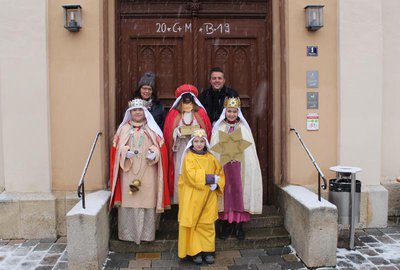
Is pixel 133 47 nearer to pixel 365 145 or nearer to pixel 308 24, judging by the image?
pixel 308 24

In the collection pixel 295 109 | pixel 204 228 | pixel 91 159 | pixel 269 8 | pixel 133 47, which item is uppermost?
pixel 269 8

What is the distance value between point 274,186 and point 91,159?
9.12 feet

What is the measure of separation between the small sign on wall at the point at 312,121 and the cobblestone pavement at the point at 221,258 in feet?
5.39

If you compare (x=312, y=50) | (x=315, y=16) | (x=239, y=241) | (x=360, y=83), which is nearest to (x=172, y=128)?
(x=239, y=241)

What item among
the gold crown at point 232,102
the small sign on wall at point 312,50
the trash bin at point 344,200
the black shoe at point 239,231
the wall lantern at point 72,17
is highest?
the wall lantern at point 72,17

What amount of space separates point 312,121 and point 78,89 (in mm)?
3423

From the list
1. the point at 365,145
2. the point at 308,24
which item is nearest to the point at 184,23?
the point at 308,24

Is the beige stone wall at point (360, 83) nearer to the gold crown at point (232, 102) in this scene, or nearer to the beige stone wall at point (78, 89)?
the gold crown at point (232, 102)

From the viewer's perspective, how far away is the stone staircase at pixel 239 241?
598cm

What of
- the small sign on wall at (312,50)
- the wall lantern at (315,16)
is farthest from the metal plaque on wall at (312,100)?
the wall lantern at (315,16)

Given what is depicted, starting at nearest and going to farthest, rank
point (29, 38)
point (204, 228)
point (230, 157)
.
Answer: point (204, 228)
point (230, 157)
point (29, 38)

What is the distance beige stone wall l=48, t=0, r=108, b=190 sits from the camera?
643cm

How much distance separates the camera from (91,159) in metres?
6.46

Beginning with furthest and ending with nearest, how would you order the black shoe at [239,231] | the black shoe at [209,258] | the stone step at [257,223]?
the stone step at [257,223], the black shoe at [239,231], the black shoe at [209,258]
